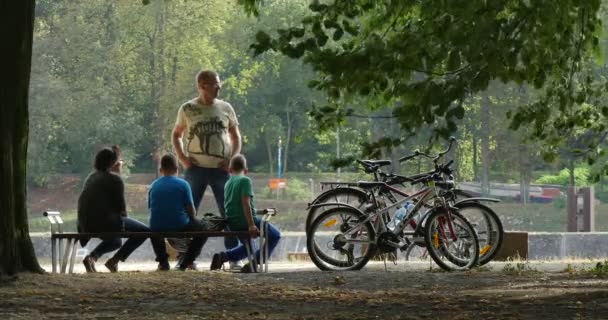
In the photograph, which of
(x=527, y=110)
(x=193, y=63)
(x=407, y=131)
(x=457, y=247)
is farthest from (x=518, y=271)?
(x=193, y=63)

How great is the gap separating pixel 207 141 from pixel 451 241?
2.48 metres

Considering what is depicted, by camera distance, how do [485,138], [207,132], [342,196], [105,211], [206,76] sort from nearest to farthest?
[105,211]
[342,196]
[206,76]
[207,132]
[485,138]

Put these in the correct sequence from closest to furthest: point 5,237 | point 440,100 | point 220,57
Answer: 1. point 440,100
2. point 5,237
3. point 220,57

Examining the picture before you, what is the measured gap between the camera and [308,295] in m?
11.2

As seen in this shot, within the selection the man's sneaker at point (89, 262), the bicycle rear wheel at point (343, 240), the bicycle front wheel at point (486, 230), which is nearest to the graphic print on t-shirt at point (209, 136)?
the bicycle rear wheel at point (343, 240)

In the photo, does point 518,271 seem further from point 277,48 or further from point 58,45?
point 58,45

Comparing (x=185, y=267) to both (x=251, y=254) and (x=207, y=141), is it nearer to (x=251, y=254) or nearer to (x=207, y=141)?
(x=251, y=254)

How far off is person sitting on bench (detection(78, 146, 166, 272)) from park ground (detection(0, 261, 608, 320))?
3.25 feet

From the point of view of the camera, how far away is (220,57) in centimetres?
6600

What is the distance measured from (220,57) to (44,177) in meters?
9.28

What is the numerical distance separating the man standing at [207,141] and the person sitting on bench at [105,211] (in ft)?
2.67

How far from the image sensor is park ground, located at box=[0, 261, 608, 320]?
9.49m

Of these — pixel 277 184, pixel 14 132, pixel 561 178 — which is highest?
pixel 561 178

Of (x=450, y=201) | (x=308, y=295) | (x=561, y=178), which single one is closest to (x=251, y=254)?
(x=450, y=201)
